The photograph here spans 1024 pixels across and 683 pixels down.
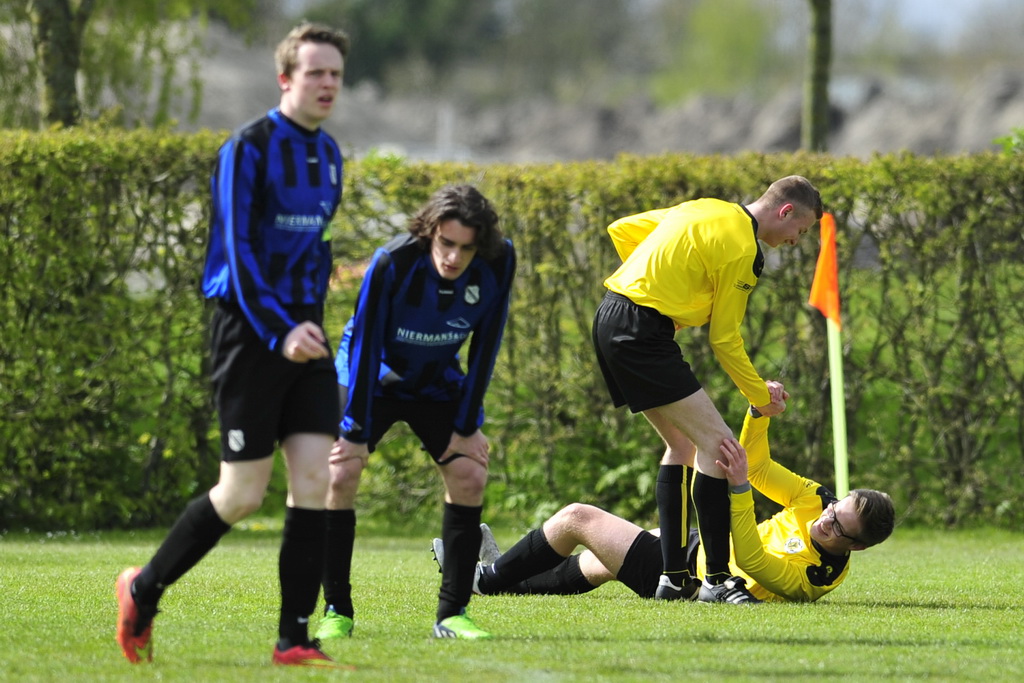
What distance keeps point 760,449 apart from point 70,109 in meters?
7.39

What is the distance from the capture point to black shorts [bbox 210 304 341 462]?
486cm

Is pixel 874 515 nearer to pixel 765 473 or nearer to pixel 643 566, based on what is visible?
pixel 765 473

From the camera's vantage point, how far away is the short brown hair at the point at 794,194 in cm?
668

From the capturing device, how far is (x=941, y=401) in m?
10.6

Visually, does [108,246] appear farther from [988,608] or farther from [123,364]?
[988,608]

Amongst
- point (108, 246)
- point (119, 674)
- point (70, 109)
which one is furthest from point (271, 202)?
point (70, 109)

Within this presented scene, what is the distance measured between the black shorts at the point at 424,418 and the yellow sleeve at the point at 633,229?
1.90m

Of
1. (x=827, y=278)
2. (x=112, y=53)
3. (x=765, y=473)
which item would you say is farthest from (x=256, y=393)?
(x=112, y=53)

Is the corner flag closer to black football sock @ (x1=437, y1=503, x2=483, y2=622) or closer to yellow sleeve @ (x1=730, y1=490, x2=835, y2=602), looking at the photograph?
yellow sleeve @ (x1=730, y1=490, x2=835, y2=602)

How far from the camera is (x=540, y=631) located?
587cm

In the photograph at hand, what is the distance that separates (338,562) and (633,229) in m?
2.51

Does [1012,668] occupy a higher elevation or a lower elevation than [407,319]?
lower

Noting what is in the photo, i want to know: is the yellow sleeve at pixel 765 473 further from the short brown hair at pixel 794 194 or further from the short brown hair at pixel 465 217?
the short brown hair at pixel 465 217

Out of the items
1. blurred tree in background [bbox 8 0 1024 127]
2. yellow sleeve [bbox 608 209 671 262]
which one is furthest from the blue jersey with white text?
blurred tree in background [bbox 8 0 1024 127]
